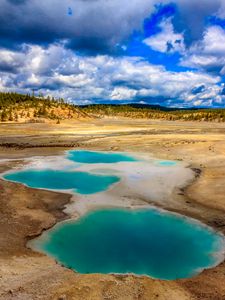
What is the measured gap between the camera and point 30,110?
10081cm

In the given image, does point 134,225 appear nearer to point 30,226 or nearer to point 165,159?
point 30,226

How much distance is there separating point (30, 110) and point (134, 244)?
87.8 metres

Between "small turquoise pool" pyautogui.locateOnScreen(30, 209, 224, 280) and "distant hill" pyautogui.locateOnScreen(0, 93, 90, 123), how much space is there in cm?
7495

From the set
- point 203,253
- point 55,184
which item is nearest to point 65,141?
point 55,184

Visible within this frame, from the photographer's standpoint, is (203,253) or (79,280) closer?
(79,280)

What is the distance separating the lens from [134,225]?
1908 cm

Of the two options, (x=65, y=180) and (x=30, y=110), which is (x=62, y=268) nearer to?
(x=65, y=180)

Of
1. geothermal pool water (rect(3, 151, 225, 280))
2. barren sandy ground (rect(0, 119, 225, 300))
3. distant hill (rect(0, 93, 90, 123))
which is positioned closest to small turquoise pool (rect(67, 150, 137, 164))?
barren sandy ground (rect(0, 119, 225, 300))

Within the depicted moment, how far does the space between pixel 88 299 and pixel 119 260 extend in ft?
13.8

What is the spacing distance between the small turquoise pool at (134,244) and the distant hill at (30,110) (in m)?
74.9

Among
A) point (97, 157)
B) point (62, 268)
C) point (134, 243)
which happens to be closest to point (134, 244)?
point (134, 243)

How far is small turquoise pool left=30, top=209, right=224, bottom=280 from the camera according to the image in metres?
14.4

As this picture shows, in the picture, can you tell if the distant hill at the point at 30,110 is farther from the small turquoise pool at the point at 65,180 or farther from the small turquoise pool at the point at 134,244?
the small turquoise pool at the point at 134,244

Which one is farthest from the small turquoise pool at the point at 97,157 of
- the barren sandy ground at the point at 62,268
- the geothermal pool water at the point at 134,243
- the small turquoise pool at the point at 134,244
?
the small turquoise pool at the point at 134,244
